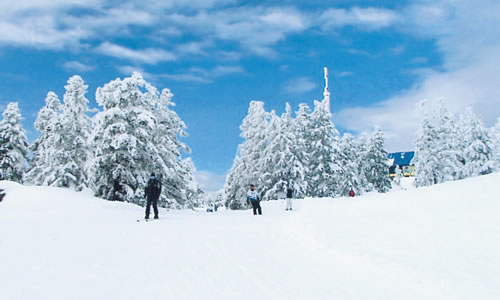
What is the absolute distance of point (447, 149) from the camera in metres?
51.3

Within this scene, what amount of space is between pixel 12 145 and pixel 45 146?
5.69 metres

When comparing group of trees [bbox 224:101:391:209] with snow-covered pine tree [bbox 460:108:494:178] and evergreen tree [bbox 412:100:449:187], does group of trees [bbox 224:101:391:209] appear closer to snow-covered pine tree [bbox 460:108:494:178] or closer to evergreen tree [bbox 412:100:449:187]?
evergreen tree [bbox 412:100:449:187]

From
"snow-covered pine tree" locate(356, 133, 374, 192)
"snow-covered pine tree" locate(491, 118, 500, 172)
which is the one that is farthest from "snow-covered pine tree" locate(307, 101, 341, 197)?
"snow-covered pine tree" locate(491, 118, 500, 172)

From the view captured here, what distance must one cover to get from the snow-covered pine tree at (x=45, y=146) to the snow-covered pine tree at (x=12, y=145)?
1.16m

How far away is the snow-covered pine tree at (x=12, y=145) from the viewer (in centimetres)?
3622

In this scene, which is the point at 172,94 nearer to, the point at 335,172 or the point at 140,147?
the point at 140,147

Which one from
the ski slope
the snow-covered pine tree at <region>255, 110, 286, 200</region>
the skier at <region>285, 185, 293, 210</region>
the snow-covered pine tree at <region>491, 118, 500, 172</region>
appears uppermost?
the snow-covered pine tree at <region>491, 118, 500, 172</region>

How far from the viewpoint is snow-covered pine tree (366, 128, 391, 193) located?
178ft

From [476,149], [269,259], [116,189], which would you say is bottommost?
[269,259]

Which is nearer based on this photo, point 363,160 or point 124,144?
point 124,144

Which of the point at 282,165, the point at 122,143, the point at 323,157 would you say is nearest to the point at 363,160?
the point at 323,157

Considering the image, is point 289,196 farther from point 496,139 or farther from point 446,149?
point 496,139

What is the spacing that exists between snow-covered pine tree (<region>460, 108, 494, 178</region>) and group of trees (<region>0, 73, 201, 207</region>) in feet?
120

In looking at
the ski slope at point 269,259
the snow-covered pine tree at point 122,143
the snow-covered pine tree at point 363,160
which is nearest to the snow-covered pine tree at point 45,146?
the snow-covered pine tree at point 122,143
